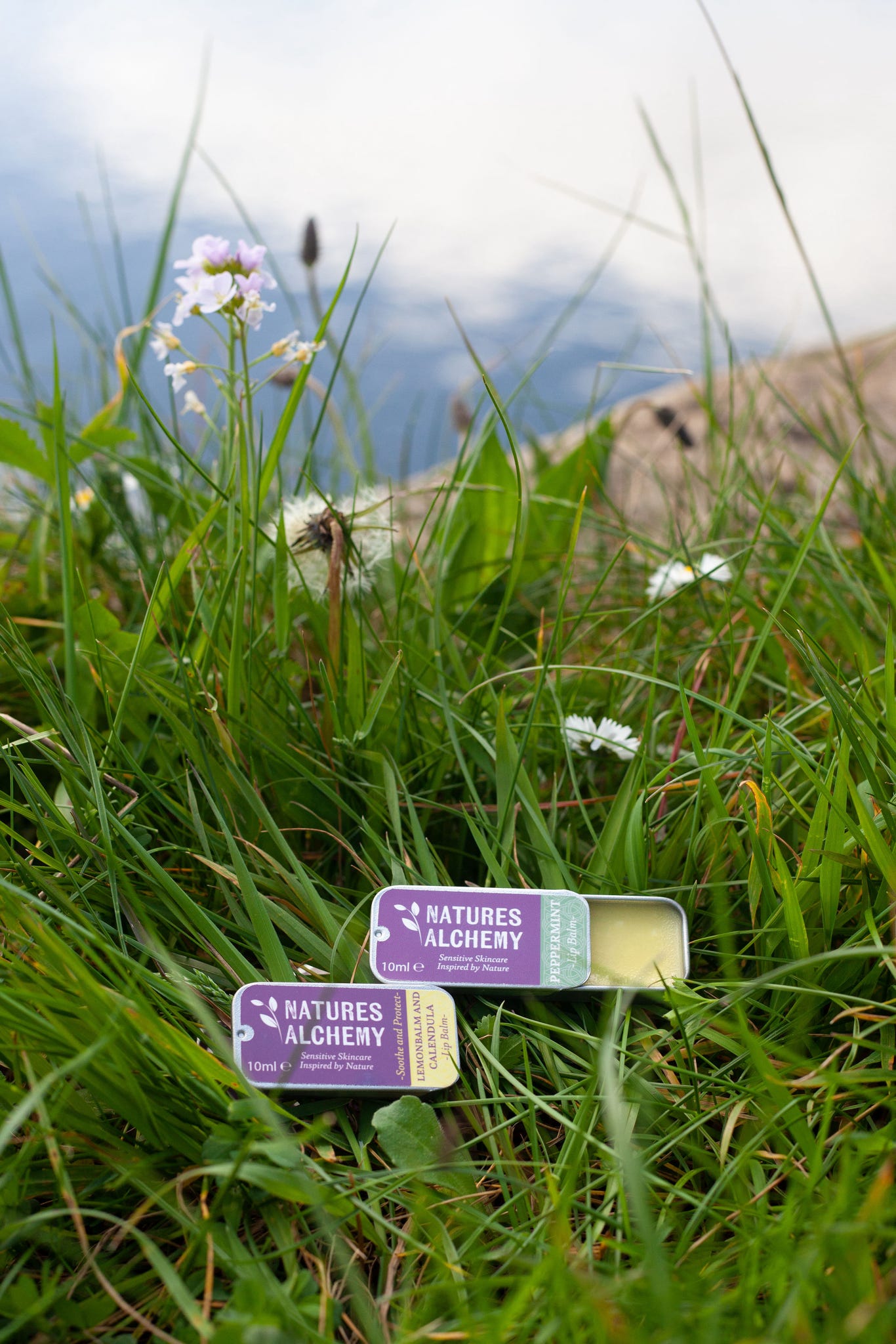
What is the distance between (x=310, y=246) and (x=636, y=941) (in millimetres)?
1610

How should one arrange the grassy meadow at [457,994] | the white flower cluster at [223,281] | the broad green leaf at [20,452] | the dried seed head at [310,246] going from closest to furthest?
1. the grassy meadow at [457,994]
2. the white flower cluster at [223,281]
3. the broad green leaf at [20,452]
4. the dried seed head at [310,246]

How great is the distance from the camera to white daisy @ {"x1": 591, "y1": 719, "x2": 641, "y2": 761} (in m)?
1.08

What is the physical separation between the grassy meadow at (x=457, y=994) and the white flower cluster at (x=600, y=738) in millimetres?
18

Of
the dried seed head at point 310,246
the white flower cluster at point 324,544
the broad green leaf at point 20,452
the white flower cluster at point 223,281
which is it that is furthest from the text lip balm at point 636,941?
the dried seed head at point 310,246

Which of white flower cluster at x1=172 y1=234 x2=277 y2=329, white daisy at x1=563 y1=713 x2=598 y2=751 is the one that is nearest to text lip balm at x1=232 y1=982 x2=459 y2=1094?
white daisy at x1=563 y1=713 x2=598 y2=751

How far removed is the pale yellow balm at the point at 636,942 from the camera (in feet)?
2.85

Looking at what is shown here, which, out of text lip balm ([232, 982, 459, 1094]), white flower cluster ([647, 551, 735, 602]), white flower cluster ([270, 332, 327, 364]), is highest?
white flower cluster ([270, 332, 327, 364])

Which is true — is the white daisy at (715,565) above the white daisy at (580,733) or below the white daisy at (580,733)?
above

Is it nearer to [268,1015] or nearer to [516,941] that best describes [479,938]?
[516,941]

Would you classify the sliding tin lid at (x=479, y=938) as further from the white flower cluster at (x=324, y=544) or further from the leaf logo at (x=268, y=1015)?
the white flower cluster at (x=324, y=544)

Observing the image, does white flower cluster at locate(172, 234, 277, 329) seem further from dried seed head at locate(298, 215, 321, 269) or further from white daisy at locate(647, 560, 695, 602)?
dried seed head at locate(298, 215, 321, 269)

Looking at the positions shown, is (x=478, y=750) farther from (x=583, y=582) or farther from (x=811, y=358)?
(x=811, y=358)

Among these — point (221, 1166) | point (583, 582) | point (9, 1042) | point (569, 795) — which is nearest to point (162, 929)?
point (9, 1042)

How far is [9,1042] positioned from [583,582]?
1363mm
